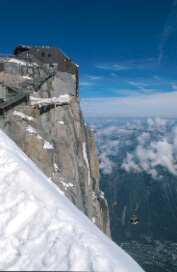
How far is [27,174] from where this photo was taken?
815 cm

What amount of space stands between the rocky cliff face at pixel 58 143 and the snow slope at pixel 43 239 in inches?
685

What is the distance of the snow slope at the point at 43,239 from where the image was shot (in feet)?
14.0

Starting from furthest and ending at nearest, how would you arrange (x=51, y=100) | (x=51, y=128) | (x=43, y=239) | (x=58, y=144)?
(x=51, y=100), (x=51, y=128), (x=58, y=144), (x=43, y=239)

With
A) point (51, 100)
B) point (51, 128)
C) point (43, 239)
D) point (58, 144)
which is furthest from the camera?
point (51, 100)

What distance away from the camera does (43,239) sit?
4.98 metres

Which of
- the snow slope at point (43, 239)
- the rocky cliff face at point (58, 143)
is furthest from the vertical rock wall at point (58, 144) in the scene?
the snow slope at point (43, 239)

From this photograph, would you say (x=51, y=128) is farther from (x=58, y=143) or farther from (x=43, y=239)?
(x=43, y=239)

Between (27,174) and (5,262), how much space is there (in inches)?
161

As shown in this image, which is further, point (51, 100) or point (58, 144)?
point (51, 100)

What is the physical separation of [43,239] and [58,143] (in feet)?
83.3

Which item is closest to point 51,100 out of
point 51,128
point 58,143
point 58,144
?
point 51,128

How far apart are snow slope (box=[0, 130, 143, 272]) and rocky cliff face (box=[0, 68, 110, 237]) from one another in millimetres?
17409

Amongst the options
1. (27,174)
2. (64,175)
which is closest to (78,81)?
(64,175)

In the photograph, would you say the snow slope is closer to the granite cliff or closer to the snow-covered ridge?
the granite cliff
